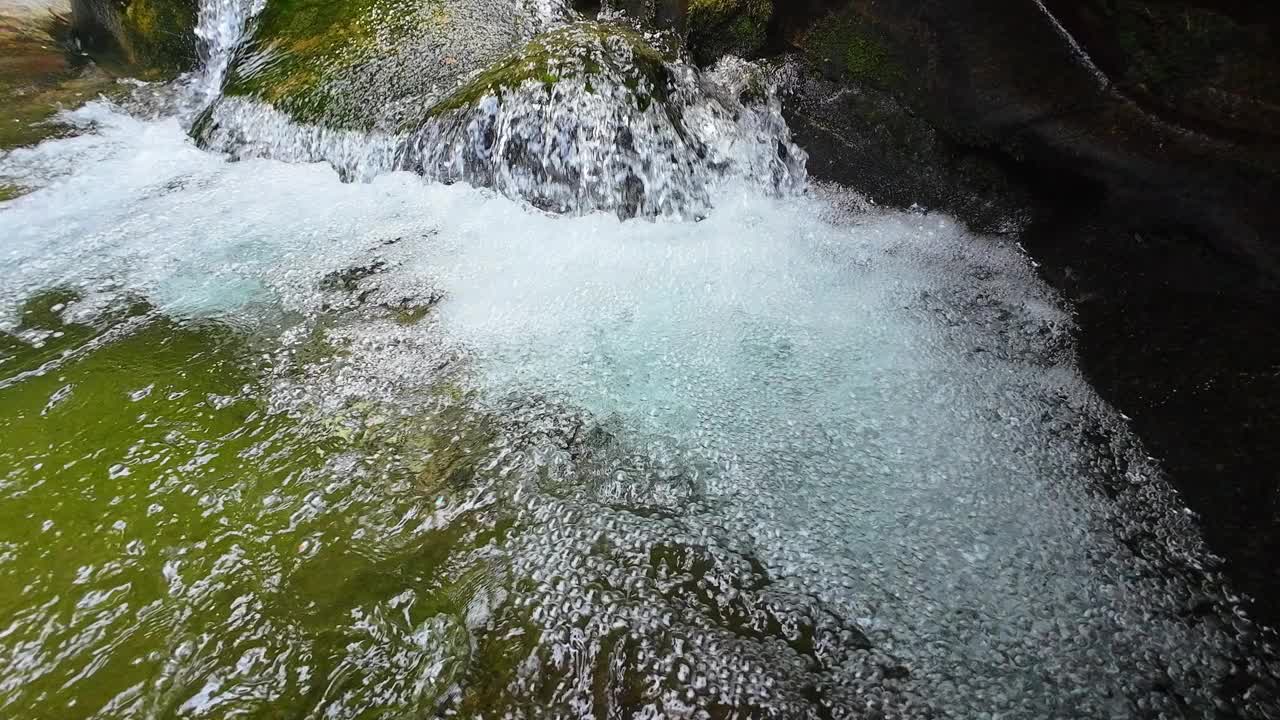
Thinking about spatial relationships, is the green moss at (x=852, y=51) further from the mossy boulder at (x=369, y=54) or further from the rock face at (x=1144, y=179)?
the mossy boulder at (x=369, y=54)

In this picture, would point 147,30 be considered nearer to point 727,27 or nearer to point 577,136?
point 577,136

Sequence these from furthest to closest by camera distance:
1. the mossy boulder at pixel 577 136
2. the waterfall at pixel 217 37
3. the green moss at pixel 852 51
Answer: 1. the waterfall at pixel 217 37
2. the mossy boulder at pixel 577 136
3. the green moss at pixel 852 51

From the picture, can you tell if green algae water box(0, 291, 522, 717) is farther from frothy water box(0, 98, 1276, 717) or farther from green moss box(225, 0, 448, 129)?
green moss box(225, 0, 448, 129)

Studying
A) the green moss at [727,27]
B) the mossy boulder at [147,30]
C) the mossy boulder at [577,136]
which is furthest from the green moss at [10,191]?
the green moss at [727,27]

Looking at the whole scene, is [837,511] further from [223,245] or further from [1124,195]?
[223,245]

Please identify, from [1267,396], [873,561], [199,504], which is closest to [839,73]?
[1267,396]

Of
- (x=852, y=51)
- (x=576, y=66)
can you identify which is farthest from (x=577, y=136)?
(x=852, y=51)
